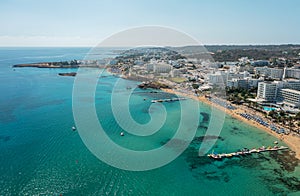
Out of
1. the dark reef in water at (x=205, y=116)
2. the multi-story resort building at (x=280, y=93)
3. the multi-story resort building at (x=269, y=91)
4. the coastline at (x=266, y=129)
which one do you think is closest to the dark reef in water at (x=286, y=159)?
the coastline at (x=266, y=129)

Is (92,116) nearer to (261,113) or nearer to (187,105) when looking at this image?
(187,105)

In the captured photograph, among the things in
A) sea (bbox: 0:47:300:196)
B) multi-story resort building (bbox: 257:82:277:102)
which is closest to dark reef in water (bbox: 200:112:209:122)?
sea (bbox: 0:47:300:196)

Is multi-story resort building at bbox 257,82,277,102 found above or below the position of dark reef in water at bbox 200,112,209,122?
above

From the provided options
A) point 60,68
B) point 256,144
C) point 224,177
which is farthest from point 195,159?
point 60,68

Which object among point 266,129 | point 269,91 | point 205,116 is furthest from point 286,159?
point 269,91

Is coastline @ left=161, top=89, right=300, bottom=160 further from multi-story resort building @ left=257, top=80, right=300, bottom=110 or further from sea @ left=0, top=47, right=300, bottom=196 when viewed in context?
multi-story resort building @ left=257, top=80, right=300, bottom=110

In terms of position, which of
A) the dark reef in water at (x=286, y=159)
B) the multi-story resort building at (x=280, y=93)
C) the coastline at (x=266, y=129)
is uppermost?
the multi-story resort building at (x=280, y=93)

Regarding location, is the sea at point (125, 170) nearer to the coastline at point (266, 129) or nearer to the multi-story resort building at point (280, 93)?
the coastline at point (266, 129)

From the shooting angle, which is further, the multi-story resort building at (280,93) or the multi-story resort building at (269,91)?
the multi-story resort building at (269,91)

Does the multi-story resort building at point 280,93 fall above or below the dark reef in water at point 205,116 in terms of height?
above

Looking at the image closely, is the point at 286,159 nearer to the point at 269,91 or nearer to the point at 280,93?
the point at 269,91

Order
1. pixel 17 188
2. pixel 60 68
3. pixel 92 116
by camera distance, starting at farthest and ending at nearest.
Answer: pixel 60 68 < pixel 92 116 < pixel 17 188
